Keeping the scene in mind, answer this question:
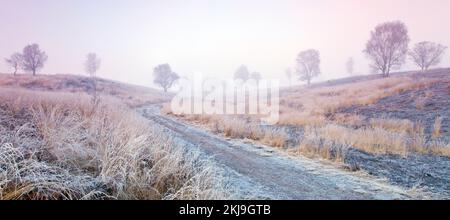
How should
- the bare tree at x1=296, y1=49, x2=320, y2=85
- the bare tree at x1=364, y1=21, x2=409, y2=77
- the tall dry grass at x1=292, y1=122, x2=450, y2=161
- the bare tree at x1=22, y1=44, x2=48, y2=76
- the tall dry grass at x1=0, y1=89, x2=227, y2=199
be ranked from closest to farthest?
the tall dry grass at x1=0, y1=89, x2=227, y2=199, the tall dry grass at x1=292, y1=122, x2=450, y2=161, the bare tree at x1=22, y1=44, x2=48, y2=76, the bare tree at x1=364, y1=21, x2=409, y2=77, the bare tree at x1=296, y1=49, x2=320, y2=85

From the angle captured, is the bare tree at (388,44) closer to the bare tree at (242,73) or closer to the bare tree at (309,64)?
the bare tree at (309,64)

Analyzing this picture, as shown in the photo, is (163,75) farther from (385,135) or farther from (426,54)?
(385,135)

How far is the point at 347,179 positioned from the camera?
4980 mm

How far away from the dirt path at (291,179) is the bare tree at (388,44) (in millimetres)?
12589

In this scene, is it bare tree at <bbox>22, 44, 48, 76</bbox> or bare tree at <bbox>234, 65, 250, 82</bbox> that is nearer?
bare tree at <bbox>22, 44, 48, 76</bbox>

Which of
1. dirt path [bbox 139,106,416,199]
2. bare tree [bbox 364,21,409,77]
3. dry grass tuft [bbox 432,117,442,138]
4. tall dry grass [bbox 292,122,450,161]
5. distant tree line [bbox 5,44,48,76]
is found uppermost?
bare tree [bbox 364,21,409,77]

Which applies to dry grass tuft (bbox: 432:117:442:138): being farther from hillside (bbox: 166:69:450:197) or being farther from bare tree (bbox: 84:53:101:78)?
bare tree (bbox: 84:53:101:78)

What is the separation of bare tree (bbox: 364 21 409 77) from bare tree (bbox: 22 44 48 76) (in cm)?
1513

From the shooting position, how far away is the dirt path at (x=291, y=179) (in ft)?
13.4

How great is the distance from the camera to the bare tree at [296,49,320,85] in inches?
1673

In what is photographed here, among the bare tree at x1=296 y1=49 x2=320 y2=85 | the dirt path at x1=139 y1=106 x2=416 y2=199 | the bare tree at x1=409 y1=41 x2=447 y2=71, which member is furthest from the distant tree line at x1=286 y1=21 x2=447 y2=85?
the bare tree at x1=296 y1=49 x2=320 y2=85

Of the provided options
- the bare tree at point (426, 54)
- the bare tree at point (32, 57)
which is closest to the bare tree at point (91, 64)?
the bare tree at point (32, 57)
